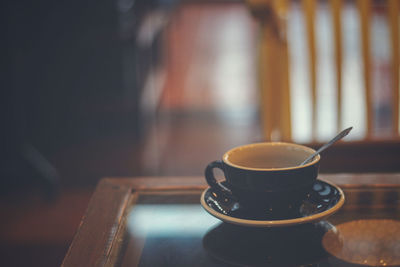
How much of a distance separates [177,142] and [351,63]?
1588 millimetres

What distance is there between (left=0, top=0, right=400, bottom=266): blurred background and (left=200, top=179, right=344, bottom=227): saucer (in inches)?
17.0

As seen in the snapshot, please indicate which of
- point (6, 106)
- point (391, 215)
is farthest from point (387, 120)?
point (391, 215)

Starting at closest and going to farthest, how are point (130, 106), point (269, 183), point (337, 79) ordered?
1. point (269, 183)
2. point (337, 79)
3. point (130, 106)

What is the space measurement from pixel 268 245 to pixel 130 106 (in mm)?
1727

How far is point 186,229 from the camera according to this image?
2.07 feet

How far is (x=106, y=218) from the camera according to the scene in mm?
639

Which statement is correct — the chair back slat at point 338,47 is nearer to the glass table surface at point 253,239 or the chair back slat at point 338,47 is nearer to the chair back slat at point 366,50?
the chair back slat at point 366,50

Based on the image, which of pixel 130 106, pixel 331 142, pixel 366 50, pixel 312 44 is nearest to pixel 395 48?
pixel 366 50

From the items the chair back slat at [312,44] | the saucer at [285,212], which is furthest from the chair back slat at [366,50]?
the saucer at [285,212]

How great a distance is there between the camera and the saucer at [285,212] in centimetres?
52

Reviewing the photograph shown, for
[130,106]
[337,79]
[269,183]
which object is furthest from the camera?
[130,106]

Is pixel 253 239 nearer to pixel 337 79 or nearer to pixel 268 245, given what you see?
pixel 268 245

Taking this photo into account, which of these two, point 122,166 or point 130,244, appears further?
point 122,166

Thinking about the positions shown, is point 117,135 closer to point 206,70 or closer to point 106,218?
point 206,70
